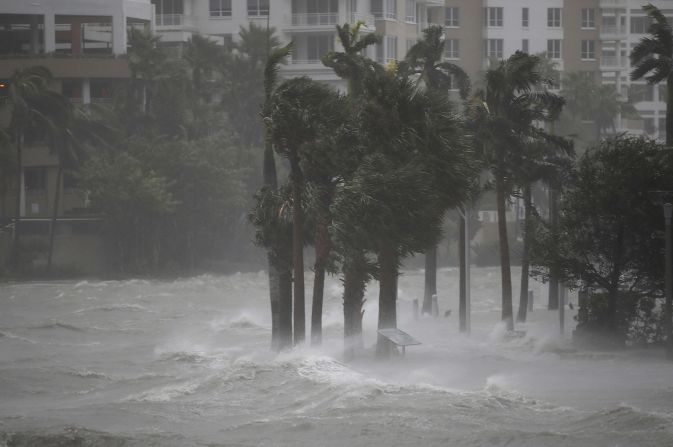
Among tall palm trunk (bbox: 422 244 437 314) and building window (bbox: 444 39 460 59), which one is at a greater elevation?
building window (bbox: 444 39 460 59)

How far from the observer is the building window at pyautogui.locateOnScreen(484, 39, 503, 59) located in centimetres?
13312

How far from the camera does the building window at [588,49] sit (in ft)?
451

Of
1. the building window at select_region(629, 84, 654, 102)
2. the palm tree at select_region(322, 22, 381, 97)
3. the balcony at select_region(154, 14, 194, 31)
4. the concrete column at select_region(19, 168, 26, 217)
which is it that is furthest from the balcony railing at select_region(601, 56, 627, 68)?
the palm tree at select_region(322, 22, 381, 97)

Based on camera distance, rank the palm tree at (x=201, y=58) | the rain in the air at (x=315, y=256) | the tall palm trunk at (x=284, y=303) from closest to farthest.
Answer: the rain in the air at (x=315, y=256)
the tall palm trunk at (x=284, y=303)
the palm tree at (x=201, y=58)

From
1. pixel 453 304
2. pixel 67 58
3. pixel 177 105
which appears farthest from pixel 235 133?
pixel 453 304

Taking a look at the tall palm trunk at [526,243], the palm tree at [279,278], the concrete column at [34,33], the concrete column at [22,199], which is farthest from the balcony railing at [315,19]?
the palm tree at [279,278]

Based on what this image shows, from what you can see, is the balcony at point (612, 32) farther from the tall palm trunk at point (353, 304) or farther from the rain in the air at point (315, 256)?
the tall palm trunk at point (353, 304)

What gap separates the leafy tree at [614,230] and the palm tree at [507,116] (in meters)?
6.44

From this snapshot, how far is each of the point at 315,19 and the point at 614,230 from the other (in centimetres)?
6949

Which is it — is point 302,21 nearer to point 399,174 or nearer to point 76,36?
point 76,36

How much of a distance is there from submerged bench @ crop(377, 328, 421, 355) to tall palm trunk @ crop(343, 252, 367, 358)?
5.87ft

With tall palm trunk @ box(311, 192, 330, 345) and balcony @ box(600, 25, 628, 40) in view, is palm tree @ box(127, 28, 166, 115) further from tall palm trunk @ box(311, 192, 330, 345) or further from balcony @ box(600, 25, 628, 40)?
tall palm trunk @ box(311, 192, 330, 345)

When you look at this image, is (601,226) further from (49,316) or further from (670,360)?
(49,316)

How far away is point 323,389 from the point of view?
36688mm
